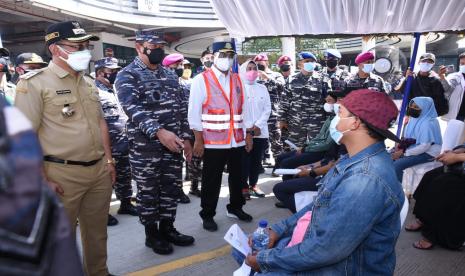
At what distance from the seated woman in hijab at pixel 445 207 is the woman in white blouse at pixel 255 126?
7.12 ft

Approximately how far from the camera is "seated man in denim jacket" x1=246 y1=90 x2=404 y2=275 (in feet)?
5.69

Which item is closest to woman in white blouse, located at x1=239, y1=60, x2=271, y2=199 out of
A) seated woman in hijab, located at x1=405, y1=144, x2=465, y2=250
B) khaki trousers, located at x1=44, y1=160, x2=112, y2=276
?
seated woman in hijab, located at x1=405, y1=144, x2=465, y2=250

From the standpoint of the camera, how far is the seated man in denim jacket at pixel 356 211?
1735mm

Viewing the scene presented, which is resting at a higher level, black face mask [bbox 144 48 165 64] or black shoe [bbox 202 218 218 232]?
black face mask [bbox 144 48 165 64]

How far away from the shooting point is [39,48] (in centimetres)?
1909

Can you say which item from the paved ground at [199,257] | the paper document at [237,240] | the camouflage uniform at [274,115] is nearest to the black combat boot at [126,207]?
the paved ground at [199,257]

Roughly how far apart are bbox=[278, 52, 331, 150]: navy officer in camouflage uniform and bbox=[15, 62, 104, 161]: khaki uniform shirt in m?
3.77

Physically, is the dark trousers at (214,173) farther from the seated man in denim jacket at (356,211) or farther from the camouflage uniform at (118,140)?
the seated man in denim jacket at (356,211)

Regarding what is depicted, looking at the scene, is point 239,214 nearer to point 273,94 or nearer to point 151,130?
point 151,130

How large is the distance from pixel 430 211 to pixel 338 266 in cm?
231

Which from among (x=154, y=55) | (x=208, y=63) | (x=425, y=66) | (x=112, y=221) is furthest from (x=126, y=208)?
(x=425, y=66)

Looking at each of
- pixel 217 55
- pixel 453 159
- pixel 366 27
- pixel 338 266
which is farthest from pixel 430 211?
pixel 217 55

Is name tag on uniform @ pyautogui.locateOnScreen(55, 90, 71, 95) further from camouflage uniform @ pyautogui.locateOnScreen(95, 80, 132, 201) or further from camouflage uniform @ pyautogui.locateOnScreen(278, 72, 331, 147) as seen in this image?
camouflage uniform @ pyautogui.locateOnScreen(278, 72, 331, 147)

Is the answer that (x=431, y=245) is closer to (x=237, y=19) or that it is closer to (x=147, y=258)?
(x=147, y=258)
